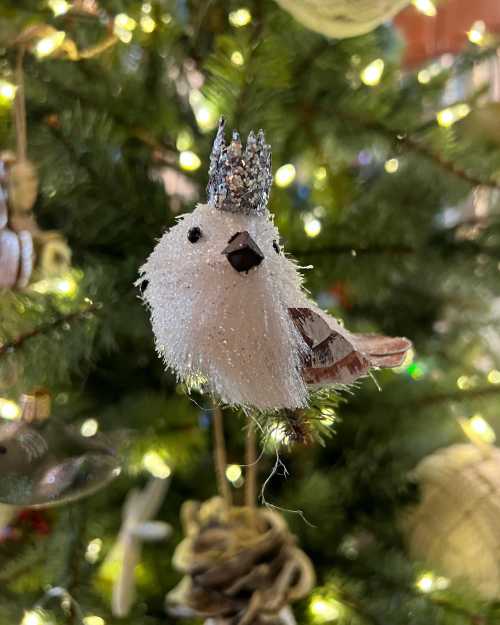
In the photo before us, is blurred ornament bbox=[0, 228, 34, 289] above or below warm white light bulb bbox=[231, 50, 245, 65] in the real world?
below

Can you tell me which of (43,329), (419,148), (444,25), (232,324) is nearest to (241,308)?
(232,324)

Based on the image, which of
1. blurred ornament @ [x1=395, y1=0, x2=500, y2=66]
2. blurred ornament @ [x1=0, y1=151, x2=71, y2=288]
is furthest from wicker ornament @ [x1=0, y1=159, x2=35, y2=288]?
blurred ornament @ [x1=395, y1=0, x2=500, y2=66]

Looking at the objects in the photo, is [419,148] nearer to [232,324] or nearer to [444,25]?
[232,324]

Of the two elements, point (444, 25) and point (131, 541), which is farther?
point (444, 25)

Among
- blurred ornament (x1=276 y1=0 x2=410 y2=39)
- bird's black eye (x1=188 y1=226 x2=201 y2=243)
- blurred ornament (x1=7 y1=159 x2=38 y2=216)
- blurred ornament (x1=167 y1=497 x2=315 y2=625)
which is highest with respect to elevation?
blurred ornament (x1=276 y1=0 x2=410 y2=39)

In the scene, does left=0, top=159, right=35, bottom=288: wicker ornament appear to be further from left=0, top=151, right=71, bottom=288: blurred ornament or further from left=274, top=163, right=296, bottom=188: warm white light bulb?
left=274, top=163, right=296, bottom=188: warm white light bulb

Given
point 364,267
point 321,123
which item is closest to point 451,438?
point 364,267
